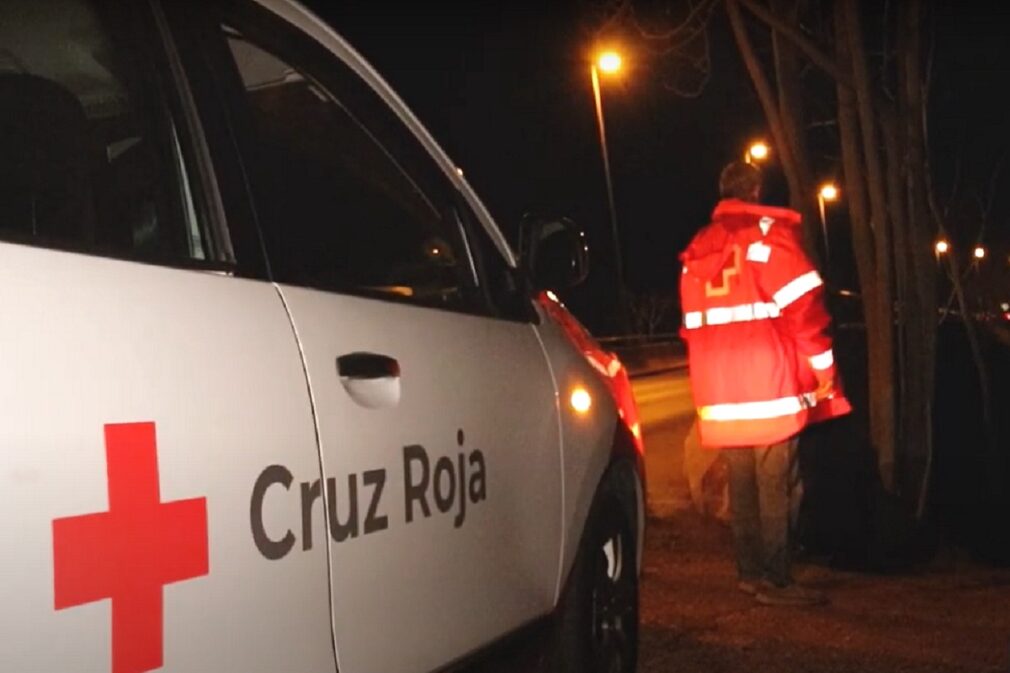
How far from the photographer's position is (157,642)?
7.20 ft

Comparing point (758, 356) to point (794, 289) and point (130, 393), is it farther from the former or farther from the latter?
point (130, 393)

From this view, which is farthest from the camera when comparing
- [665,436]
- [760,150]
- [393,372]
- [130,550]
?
Result: [760,150]

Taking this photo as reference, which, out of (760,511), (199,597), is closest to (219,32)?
(199,597)

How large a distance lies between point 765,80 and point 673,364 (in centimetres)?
2553

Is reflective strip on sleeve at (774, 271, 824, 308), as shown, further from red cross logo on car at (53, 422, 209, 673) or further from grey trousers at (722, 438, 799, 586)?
red cross logo on car at (53, 422, 209, 673)

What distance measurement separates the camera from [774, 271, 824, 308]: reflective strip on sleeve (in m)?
6.11

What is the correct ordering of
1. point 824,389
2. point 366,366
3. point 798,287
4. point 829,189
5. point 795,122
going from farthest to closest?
point 829,189
point 795,122
point 824,389
point 798,287
point 366,366

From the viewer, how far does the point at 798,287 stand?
6.11 meters

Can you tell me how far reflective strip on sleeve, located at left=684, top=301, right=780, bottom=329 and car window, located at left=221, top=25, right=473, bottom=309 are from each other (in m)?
2.60

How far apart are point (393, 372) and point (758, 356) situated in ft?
11.5

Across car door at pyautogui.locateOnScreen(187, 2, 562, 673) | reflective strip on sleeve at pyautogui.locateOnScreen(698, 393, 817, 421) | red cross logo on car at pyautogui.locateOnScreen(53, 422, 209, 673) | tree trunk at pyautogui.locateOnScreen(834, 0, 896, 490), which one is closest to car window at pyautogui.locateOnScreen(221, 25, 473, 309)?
car door at pyautogui.locateOnScreen(187, 2, 562, 673)

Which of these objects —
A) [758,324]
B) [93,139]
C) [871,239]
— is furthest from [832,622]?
[93,139]

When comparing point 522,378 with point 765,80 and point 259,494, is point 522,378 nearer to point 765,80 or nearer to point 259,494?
point 259,494

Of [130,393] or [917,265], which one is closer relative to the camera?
[130,393]
